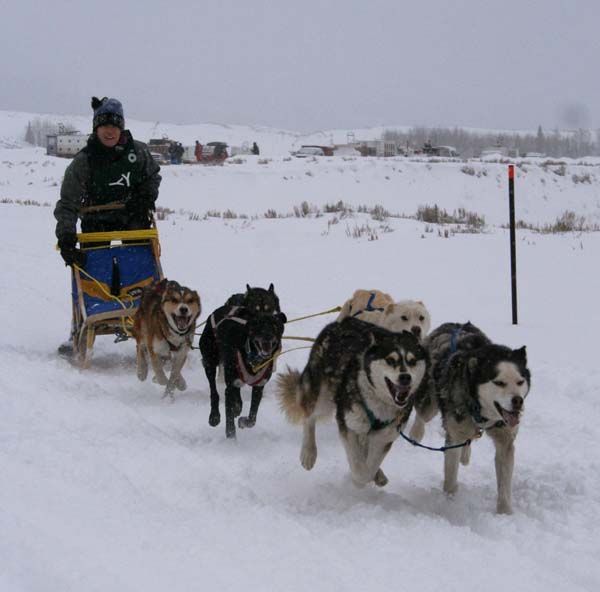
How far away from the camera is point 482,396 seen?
133 inches

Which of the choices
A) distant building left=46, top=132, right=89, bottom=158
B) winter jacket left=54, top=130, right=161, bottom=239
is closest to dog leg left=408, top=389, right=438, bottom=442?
winter jacket left=54, top=130, right=161, bottom=239

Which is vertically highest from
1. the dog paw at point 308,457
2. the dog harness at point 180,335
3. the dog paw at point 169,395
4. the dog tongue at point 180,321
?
the dog tongue at point 180,321

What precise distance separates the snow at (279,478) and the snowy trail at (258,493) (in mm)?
10

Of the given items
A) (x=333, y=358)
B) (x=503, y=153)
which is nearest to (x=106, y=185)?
(x=333, y=358)

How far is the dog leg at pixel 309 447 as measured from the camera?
3.88m

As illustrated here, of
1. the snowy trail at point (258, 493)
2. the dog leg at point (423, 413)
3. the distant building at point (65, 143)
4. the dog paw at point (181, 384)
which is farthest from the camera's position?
the distant building at point (65, 143)

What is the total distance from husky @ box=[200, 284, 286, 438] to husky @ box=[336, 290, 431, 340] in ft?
1.70

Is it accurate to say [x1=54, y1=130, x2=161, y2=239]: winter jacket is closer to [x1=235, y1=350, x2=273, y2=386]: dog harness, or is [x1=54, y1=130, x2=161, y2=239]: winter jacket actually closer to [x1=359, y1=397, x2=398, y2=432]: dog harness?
[x1=235, y1=350, x2=273, y2=386]: dog harness

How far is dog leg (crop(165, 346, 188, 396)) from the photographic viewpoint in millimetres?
5180

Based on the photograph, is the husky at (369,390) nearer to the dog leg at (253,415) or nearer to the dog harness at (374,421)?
the dog harness at (374,421)

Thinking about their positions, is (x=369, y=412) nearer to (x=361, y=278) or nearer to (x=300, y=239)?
(x=361, y=278)

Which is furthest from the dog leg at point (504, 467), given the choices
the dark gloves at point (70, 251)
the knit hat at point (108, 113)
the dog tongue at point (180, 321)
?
the knit hat at point (108, 113)

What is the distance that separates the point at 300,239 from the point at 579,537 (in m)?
8.29

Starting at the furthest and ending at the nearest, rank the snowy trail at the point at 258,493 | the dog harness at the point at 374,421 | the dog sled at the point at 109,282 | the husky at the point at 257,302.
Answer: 1. the dog sled at the point at 109,282
2. the husky at the point at 257,302
3. the dog harness at the point at 374,421
4. the snowy trail at the point at 258,493
